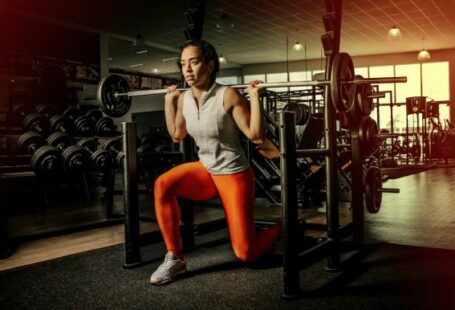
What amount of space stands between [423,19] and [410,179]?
14.2 ft

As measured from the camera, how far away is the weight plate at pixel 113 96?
2.80m

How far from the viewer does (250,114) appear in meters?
1.93

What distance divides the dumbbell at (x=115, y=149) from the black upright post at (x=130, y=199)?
1962 millimetres

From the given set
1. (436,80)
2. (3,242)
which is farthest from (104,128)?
(436,80)

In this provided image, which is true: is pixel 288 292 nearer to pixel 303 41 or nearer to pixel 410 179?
pixel 410 179

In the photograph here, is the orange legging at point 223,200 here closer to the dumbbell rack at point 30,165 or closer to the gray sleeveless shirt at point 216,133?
the gray sleeveless shirt at point 216,133

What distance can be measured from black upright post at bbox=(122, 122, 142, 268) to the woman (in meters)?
0.30

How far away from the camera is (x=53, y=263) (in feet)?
7.92

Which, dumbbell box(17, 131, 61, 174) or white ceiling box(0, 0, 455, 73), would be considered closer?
dumbbell box(17, 131, 61, 174)

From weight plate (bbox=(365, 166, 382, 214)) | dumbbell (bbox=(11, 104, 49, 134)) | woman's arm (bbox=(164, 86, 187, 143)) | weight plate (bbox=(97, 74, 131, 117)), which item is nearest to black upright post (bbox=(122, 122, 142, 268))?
woman's arm (bbox=(164, 86, 187, 143))

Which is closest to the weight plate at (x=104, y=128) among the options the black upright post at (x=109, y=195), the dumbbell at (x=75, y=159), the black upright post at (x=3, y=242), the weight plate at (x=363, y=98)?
the dumbbell at (x=75, y=159)

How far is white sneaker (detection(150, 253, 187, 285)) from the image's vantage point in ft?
6.52

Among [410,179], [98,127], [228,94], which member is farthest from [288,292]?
[410,179]

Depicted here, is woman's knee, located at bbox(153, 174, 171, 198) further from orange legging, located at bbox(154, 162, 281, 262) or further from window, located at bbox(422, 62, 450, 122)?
window, located at bbox(422, 62, 450, 122)
